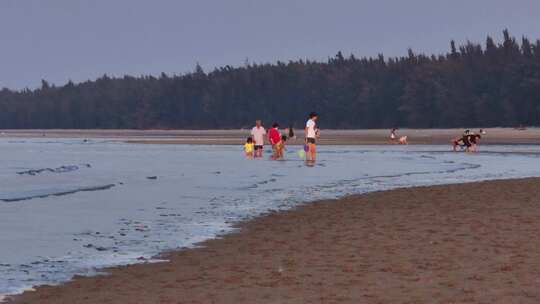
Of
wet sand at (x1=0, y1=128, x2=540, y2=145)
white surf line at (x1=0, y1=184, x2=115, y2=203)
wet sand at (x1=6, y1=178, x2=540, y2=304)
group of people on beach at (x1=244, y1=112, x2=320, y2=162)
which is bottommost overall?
wet sand at (x1=0, y1=128, x2=540, y2=145)

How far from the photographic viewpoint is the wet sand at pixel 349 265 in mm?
9078

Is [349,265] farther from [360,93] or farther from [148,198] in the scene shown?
[360,93]

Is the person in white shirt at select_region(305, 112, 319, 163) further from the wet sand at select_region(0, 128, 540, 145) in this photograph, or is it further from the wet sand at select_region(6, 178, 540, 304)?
the wet sand at select_region(0, 128, 540, 145)

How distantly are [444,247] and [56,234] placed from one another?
6.00 meters

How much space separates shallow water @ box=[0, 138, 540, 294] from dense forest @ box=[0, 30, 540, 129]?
64.2 meters

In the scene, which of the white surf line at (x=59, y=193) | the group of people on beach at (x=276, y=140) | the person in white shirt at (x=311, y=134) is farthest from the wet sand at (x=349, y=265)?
the group of people on beach at (x=276, y=140)

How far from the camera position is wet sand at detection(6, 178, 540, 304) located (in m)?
9.08

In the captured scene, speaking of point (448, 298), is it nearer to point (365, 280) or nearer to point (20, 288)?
point (365, 280)

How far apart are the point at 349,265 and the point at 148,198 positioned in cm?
1129

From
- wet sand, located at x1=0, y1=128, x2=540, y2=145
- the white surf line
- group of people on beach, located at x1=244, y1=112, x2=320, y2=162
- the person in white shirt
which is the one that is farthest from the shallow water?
wet sand, located at x1=0, y1=128, x2=540, y2=145

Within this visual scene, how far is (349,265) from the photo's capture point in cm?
1086

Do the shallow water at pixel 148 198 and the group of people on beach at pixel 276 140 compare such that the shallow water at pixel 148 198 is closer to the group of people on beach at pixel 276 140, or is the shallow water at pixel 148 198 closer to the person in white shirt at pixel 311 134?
the person in white shirt at pixel 311 134

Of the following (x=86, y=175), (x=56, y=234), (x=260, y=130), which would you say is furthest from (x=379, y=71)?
(x=56, y=234)

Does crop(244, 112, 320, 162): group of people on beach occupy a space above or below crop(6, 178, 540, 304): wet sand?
above
